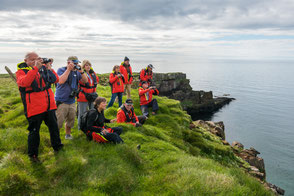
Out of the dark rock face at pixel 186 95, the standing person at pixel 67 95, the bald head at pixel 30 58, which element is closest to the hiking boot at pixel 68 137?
the standing person at pixel 67 95

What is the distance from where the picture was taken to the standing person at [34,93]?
16.8 ft

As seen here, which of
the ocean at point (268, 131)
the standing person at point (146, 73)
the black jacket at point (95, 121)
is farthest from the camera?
the ocean at point (268, 131)

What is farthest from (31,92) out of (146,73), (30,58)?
(146,73)

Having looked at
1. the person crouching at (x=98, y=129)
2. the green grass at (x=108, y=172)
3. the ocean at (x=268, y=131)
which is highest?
the person crouching at (x=98, y=129)

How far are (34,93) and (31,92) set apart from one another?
8cm

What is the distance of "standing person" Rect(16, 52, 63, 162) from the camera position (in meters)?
5.11

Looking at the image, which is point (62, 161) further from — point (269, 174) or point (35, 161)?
point (269, 174)

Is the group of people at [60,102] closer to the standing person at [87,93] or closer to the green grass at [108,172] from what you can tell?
the standing person at [87,93]

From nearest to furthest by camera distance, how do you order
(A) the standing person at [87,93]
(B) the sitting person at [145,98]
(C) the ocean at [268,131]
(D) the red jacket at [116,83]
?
1. (A) the standing person at [87,93]
2. (D) the red jacket at [116,83]
3. (B) the sitting person at [145,98]
4. (C) the ocean at [268,131]

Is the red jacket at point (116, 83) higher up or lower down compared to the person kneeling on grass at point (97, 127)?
higher up

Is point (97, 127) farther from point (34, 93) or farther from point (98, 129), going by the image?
point (34, 93)

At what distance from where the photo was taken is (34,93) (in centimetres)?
545

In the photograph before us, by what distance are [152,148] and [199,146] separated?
17.2 ft

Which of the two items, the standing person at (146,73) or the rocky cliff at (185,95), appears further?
the rocky cliff at (185,95)
